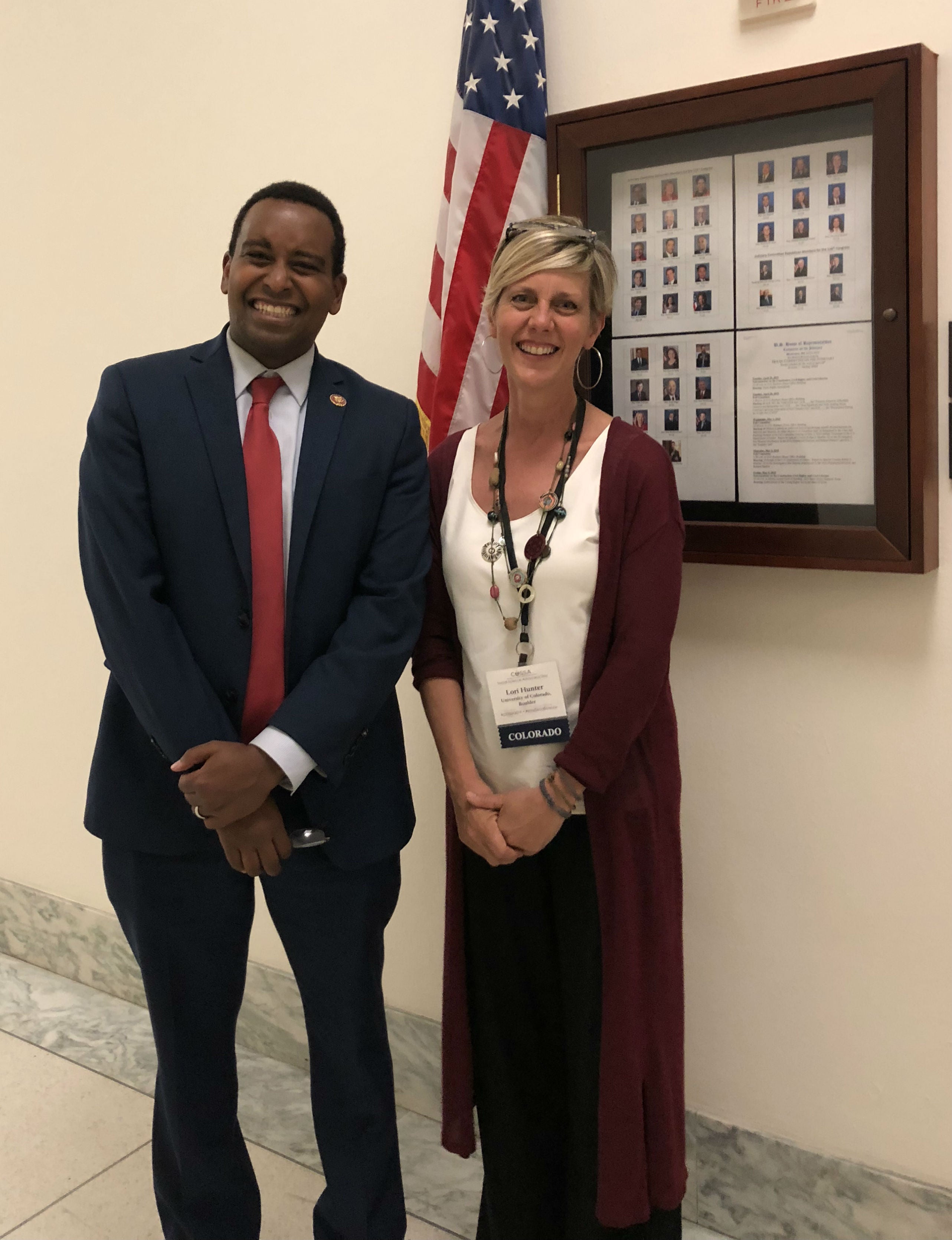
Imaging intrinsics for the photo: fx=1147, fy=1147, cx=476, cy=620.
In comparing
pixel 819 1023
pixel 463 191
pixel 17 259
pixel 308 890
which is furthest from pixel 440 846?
pixel 17 259

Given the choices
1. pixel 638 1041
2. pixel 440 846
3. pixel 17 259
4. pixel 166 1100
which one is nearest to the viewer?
pixel 638 1041

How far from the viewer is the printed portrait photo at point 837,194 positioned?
5.90 feet

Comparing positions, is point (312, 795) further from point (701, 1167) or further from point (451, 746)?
point (701, 1167)

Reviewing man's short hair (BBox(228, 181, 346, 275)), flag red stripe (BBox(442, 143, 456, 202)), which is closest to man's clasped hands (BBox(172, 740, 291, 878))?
man's short hair (BBox(228, 181, 346, 275))

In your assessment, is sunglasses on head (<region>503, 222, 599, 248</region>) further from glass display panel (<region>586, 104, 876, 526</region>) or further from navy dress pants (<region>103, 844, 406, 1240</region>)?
navy dress pants (<region>103, 844, 406, 1240</region>)

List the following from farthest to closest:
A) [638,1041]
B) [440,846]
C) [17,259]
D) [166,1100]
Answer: [17,259] < [440,846] < [166,1100] < [638,1041]

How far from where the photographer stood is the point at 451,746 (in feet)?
6.02

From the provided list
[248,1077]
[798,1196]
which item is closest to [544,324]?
[798,1196]

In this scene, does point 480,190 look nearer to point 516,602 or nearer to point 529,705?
point 516,602

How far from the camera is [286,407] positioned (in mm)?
1808

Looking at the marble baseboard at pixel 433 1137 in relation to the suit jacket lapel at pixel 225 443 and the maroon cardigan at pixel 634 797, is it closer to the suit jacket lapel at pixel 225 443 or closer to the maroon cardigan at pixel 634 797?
the maroon cardigan at pixel 634 797

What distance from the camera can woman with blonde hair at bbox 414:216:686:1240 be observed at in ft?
5.65

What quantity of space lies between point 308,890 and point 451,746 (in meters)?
0.33

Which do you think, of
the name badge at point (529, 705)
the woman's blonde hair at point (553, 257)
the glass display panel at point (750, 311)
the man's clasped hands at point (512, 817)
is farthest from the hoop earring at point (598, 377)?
the man's clasped hands at point (512, 817)
